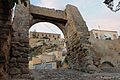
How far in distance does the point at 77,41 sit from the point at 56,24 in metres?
2.56

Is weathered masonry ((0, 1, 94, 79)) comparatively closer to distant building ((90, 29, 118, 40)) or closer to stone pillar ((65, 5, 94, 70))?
stone pillar ((65, 5, 94, 70))

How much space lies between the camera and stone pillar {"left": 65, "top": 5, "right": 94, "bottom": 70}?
30.5 ft

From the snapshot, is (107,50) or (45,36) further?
A: (45,36)

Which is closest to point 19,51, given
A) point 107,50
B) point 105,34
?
point 107,50

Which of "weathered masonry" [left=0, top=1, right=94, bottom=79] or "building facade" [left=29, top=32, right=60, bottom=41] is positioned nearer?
"weathered masonry" [left=0, top=1, right=94, bottom=79]

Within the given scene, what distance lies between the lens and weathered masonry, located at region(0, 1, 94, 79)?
6.90 meters

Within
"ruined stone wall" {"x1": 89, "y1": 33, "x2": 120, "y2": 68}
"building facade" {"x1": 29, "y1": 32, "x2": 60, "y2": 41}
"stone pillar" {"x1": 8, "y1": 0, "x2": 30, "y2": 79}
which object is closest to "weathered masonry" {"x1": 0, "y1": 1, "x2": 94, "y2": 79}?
"stone pillar" {"x1": 8, "y1": 0, "x2": 30, "y2": 79}

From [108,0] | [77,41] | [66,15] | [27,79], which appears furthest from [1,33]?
[66,15]

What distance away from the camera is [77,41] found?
33.1 feet

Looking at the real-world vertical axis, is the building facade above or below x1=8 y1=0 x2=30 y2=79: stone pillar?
above

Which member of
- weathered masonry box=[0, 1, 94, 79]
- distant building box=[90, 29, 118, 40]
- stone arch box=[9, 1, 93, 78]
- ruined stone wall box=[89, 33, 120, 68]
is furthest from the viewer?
distant building box=[90, 29, 118, 40]

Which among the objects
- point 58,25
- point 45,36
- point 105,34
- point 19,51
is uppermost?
point 105,34

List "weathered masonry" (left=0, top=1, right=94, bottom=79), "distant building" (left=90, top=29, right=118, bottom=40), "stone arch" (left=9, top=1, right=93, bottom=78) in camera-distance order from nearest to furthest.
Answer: "weathered masonry" (left=0, top=1, right=94, bottom=79) < "stone arch" (left=9, top=1, right=93, bottom=78) < "distant building" (left=90, top=29, right=118, bottom=40)

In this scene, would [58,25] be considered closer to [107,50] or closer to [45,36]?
[107,50]
